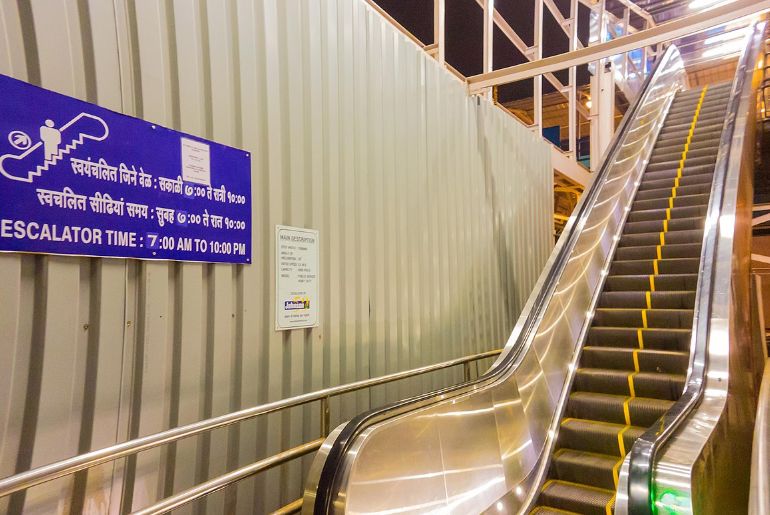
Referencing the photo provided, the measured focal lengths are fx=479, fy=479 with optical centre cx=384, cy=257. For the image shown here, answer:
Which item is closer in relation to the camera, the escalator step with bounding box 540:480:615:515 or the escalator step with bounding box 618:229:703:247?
the escalator step with bounding box 540:480:615:515

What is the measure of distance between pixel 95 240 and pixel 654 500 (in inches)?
112

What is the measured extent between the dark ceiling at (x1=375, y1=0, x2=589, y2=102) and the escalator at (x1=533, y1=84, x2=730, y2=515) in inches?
223

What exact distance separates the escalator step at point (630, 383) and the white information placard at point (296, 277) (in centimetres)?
278

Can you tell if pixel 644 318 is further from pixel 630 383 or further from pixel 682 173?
pixel 682 173

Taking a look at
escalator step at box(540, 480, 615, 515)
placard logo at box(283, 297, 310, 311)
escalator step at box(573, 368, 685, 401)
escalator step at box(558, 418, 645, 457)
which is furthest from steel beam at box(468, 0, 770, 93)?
escalator step at box(540, 480, 615, 515)

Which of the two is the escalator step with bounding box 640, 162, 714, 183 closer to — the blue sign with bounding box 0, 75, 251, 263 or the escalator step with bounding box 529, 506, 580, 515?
the escalator step with bounding box 529, 506, 580, 515

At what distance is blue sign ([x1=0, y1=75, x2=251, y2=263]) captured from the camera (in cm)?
205

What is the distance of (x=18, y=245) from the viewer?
202cm

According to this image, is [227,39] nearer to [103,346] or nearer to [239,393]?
[103,346]

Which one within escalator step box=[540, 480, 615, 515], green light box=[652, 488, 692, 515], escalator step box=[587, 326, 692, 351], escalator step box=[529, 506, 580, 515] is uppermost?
escalator step box=[587, 326, 692, 351]

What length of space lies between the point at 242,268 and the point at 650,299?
4498 millimetres

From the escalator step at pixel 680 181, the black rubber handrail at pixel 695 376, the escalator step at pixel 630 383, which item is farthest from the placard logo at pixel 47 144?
the escalator step at pixel 680 181

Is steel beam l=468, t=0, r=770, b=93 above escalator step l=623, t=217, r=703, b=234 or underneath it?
above

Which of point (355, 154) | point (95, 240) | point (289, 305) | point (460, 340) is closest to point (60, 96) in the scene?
point (95, 240)
